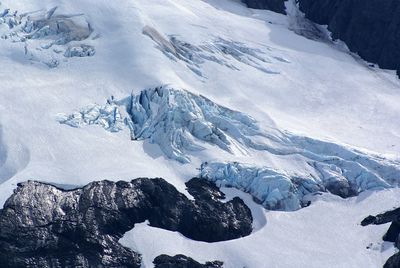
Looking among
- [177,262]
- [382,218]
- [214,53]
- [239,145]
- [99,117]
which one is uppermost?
[214,53]

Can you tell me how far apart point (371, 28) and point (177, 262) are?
50219mm

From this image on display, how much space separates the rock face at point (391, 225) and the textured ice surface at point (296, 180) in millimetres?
3389

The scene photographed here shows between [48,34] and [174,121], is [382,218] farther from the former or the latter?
[48,34]

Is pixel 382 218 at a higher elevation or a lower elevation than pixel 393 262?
lower

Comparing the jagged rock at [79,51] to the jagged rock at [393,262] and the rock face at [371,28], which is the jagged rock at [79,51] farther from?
the rock face at [371,28]

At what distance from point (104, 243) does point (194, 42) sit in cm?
2894

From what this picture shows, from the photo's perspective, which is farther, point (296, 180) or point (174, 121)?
point (174, 121)

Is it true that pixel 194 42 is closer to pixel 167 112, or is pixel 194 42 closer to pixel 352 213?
pixel 167 112

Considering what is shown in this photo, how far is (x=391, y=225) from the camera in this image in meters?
73.6

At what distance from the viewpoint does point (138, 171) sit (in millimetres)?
74812

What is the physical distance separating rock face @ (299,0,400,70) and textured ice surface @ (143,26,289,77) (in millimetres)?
14109

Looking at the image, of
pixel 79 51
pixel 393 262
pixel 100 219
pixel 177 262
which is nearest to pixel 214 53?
pixel 79 51

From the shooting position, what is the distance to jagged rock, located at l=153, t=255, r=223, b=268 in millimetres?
68500

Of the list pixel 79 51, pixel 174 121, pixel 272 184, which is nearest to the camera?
pixel 272 184
